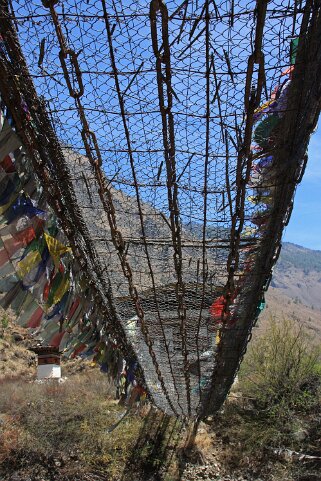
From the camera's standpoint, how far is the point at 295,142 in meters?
1.47

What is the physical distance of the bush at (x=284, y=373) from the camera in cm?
859

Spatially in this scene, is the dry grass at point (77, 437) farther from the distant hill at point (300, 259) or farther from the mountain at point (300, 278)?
the distant hill at point (300, 259)

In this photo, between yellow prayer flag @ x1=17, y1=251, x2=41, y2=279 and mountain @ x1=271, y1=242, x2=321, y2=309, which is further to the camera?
mountain @ x1=271, y1=242, x2=321, y2=309

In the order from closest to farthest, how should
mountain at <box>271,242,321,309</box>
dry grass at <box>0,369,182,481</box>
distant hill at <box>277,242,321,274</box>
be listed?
dry grass at <box>0,369,182,481</box> → mountain at <box>271,242,321,309</box> → distant hill at <box>277,242,321,274</box>

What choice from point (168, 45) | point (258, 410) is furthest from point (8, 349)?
point (168, 45)

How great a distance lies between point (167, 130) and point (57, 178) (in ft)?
1.41

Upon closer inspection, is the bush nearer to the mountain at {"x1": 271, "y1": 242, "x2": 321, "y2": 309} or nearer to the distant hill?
the mountain at {"x1": 271, "y1": 242, "x2": 321, "y2": 309}

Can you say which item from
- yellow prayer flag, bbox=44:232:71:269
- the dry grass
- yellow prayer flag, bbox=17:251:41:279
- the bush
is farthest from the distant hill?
yellow prayer flag, bbox=17:251:41:279

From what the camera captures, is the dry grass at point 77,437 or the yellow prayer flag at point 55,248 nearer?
the yellow prayer flag at point 55,248

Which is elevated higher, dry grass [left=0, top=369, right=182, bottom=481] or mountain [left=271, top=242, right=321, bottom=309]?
mountain [left=271, top=242, right=321, bottom=309]

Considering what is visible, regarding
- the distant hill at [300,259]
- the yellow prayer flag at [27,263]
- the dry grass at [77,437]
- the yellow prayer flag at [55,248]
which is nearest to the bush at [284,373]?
the dry grass at [77,437]

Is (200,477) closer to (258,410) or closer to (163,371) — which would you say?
(258,410)

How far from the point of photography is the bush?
28.2ft

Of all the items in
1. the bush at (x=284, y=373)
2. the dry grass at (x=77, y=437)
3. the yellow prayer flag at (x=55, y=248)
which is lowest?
the dry grass at (x=77, y=437)
